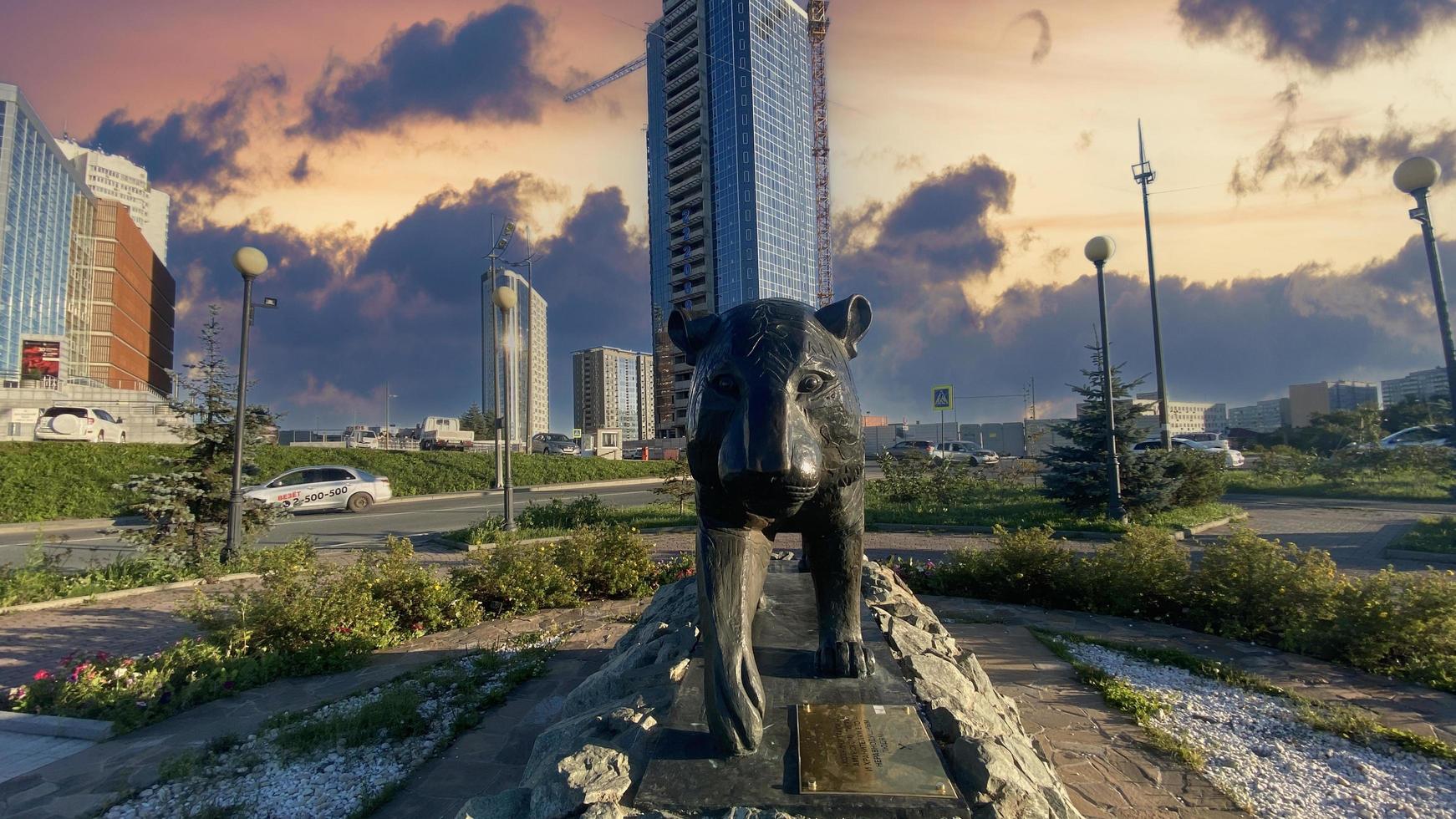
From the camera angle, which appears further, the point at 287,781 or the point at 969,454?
the point at 969,454

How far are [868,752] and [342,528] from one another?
16328mm

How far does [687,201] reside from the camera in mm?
74938

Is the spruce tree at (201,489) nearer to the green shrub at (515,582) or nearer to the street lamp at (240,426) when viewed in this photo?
the street lamp at (240,426)

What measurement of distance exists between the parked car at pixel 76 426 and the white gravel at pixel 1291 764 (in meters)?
28.4

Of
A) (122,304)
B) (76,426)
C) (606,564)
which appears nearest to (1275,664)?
(606,564)

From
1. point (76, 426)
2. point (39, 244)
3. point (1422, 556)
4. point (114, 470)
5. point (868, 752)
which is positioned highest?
point (39, 244)

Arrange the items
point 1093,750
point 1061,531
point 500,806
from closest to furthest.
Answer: point 500,806 < point 1093,750 < point 1061,531

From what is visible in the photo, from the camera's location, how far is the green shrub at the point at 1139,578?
22.6 feet

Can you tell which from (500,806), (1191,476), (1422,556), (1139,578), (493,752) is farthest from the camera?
(1191,476)

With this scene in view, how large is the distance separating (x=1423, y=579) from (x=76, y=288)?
81.0 m

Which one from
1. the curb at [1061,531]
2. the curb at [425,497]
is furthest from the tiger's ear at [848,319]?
the curb at [425,497]

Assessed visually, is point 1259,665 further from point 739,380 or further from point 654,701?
point 739,380

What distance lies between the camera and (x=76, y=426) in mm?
22828

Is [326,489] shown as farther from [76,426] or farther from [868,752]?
[868,752]
